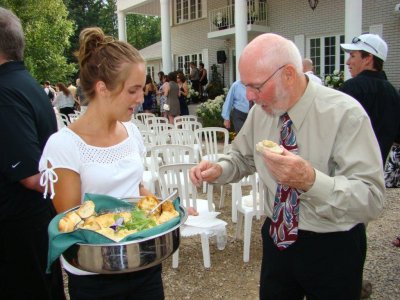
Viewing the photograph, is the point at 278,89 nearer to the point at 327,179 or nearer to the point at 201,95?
the point at 327,179

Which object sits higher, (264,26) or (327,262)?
(264,26)

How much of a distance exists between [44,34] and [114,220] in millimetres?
21726

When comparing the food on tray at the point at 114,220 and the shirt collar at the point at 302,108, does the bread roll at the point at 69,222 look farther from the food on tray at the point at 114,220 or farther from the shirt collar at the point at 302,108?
the shirt collar at the point at 302,108

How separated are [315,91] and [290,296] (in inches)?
42.5

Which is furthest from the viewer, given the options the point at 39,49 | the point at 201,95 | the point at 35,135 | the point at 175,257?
the point at 39,49

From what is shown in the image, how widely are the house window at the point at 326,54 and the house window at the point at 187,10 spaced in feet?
21.4

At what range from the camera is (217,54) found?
665 inches

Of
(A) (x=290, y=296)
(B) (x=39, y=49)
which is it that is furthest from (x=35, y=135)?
(B) (x=39, y=49)

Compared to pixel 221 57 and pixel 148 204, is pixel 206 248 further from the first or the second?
pixel 221 57

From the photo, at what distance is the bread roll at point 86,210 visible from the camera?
1546 mm

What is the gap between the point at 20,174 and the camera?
78.3 inches

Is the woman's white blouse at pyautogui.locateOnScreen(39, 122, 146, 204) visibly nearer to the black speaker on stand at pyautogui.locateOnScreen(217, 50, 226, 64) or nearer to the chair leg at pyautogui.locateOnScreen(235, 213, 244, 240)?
the chair leg at pyautogui.locateOnScreen(235, 213, 244, 240)

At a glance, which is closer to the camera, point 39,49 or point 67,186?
point 67,186

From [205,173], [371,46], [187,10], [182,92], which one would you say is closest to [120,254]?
[205,173]
